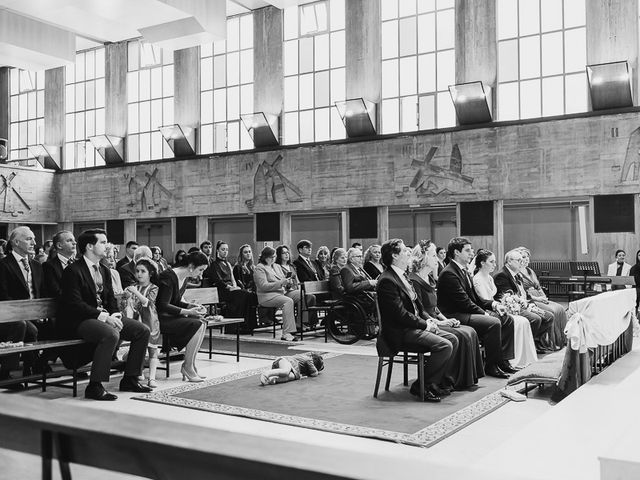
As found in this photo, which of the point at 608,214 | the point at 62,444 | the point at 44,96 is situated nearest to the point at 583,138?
the point at 608,214

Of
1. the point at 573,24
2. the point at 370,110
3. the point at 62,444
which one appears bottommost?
the point at 62,444

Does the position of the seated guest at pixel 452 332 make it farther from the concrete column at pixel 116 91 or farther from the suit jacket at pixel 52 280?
the concrete column at pixel 116 91

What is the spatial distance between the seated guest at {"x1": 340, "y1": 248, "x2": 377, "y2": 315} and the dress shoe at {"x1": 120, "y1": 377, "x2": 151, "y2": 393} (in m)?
4.19

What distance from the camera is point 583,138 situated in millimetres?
13445

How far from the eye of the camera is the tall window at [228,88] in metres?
18.3

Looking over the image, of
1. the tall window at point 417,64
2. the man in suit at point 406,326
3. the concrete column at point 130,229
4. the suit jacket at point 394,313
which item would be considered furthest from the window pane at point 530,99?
the concrete column at point 130,229

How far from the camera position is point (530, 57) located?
47.2 ft

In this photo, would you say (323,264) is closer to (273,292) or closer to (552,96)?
(273,292)

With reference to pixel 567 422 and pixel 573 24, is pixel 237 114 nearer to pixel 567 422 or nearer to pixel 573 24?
pixel 573 24

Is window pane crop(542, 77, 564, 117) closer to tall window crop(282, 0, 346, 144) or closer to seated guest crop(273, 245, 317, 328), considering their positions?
tall window crop(282, 0, 346, 144)

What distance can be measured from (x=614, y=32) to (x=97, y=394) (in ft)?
39.9

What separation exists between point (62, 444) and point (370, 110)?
1534 centimetres

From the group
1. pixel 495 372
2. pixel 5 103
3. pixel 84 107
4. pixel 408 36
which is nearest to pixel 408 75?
pixel 408 36

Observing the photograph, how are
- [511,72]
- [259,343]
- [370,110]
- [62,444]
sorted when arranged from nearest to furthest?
[62,444] < [259,343] < [511,72] < [370,110]
